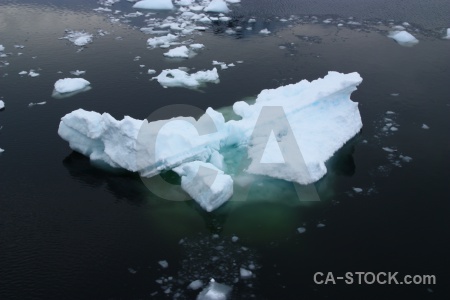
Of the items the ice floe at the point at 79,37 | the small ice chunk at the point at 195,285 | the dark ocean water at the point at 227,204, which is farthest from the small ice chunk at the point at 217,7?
the small ice chunk at the point at 195,285

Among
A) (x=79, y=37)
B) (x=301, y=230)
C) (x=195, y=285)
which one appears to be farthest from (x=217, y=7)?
(x=195, y=285)

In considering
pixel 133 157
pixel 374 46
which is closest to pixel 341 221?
pixel 133 157

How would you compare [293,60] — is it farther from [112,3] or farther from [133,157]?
[112,3]

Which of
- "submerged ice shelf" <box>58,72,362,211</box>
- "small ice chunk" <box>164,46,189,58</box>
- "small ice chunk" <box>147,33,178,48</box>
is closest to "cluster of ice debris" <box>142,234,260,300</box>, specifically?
"submerged ice shelf" <box>58,72,362,211</box>

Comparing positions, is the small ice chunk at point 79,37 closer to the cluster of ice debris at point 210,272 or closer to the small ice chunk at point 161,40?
the small ice chunk at point 161,40

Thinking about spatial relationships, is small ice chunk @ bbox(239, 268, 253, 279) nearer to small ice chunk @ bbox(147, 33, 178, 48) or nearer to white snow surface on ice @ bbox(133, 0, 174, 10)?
small ice chunk @ bbox(147, 33, 178, 48)
